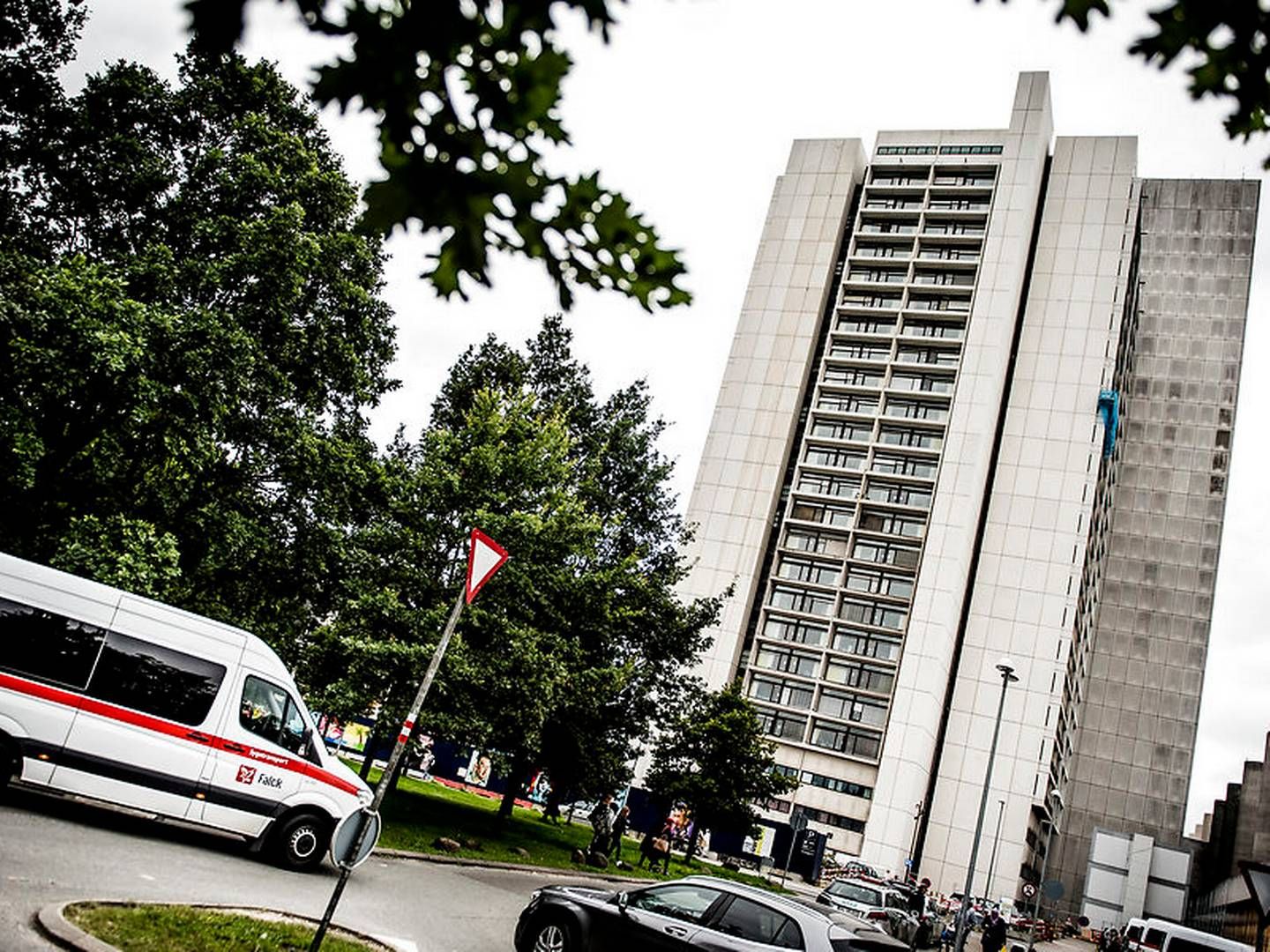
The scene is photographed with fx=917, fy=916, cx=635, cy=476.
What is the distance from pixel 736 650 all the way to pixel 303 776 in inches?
2276

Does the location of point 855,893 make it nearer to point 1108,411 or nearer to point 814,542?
point 814,542

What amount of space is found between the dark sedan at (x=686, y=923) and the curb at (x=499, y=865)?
644 centimetres

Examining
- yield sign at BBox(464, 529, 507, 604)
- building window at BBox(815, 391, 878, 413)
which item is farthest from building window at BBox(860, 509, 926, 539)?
yield sign at BBox(464, 529, 507, 604)

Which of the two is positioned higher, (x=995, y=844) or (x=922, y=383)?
(x=922, y=383)

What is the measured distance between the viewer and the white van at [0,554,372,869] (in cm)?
1001

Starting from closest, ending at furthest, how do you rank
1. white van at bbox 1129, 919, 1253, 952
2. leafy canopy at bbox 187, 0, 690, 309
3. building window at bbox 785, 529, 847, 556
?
leafy canopy at bbox 187, 0, 690, 309, white van at bbox 1129, 919, 1253, 952, building window at bbox 785, 529, 847, 556

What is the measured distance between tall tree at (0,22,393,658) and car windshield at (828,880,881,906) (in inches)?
563

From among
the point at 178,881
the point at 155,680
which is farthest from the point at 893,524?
the point at 178,881

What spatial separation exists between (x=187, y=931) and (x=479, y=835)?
16410 mm

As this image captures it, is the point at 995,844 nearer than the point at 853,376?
Yes

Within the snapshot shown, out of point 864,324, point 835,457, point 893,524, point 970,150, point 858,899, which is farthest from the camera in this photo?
point 970,150

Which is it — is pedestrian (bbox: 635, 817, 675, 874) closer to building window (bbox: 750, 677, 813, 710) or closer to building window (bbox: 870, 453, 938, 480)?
building window (bbox: 750, 677, 813, 710)

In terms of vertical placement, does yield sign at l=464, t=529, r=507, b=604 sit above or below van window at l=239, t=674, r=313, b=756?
above

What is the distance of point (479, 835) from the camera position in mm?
22781
